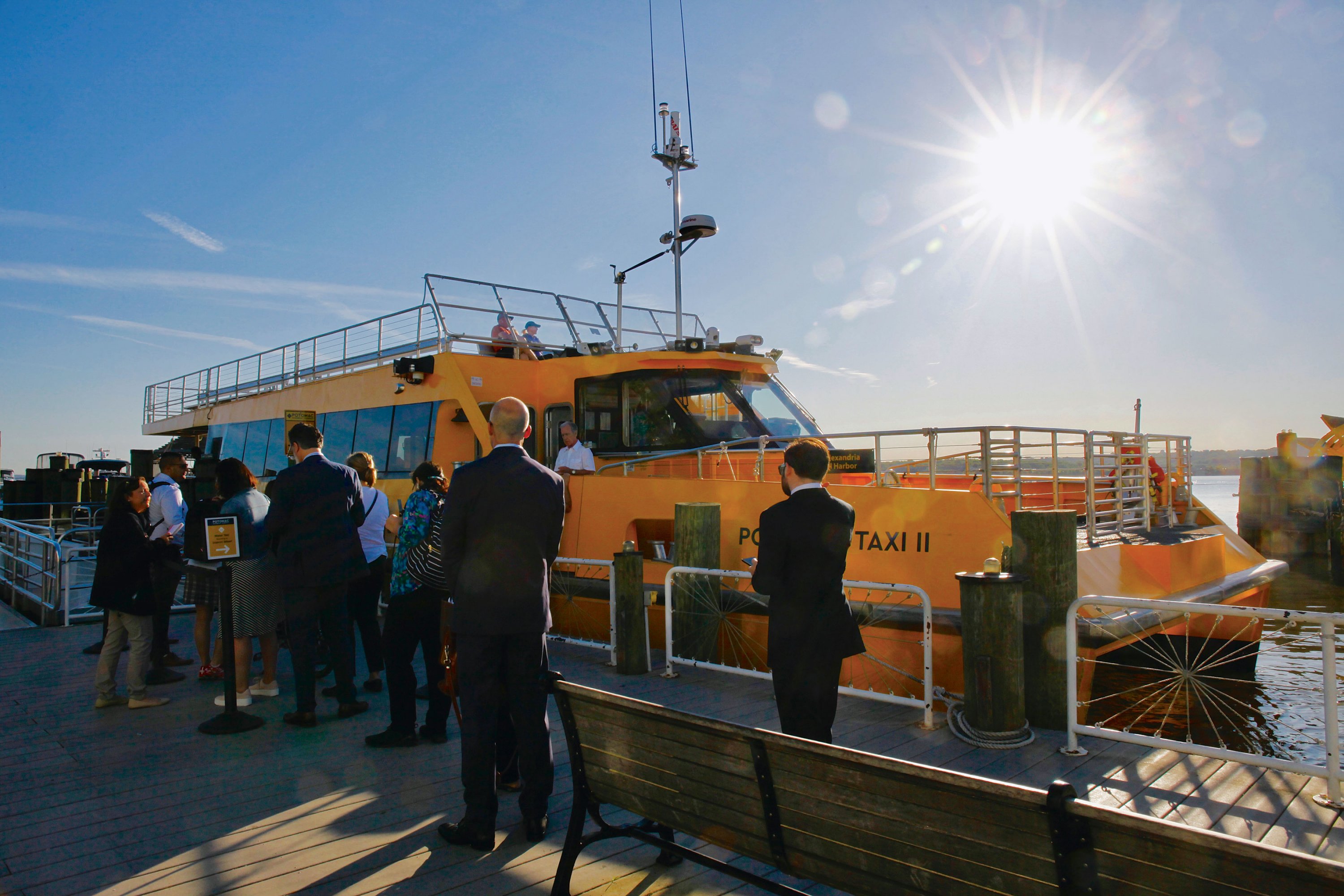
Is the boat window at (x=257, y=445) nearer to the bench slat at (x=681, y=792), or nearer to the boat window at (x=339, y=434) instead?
the boat window at (x=339, y=434)

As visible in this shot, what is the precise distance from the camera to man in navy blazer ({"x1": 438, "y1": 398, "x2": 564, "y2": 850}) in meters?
3.46

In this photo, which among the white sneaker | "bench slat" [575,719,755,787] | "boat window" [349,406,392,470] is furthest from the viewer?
"boat window" [349,406,392,470]

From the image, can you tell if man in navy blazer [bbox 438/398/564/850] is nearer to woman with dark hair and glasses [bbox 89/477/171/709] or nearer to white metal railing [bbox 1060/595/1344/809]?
white metal railing [bbox 1060/595/1344/809]

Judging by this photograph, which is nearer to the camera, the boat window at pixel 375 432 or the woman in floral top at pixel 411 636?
the woman in floral top at pixel 411 636

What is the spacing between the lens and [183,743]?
4.96m

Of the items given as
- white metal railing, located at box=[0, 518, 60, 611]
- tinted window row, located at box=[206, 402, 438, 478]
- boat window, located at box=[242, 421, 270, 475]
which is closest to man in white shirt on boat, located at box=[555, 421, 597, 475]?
tinted window row, located at box=[206, 402, 438, 478]

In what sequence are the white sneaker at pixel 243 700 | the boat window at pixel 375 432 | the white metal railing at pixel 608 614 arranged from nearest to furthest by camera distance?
the white sneaker at pixel 243 700 → the white metal railing at pixel 608 614 → the boat window at pixel 375 432

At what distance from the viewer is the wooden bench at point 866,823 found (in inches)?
67.6

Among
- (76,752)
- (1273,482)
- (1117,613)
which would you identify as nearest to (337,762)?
(76,752)

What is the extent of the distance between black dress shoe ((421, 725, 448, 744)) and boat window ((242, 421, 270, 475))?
38.5 feet

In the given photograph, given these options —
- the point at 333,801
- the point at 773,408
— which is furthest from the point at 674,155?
the point at 333,801

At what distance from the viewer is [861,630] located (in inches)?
238

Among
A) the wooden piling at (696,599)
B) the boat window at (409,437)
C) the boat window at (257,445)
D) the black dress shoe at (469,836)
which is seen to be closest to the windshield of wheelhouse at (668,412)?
the wooden piling at (696,599)

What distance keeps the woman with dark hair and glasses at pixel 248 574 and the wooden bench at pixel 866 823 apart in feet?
11.4
